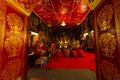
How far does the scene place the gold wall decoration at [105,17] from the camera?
55.5 inches

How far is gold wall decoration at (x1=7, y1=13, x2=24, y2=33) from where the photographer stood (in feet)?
5.47

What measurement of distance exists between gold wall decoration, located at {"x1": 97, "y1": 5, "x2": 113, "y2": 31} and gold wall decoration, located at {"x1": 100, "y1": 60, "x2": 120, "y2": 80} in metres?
0.56

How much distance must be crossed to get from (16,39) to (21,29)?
0.26m

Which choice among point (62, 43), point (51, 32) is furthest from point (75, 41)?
point (51, 32)

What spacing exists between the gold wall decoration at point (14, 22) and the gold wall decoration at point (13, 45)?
0.16 metres

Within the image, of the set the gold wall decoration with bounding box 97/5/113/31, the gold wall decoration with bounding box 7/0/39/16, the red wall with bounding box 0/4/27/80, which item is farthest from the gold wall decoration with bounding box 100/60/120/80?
the gold wall decoration with bounding box 7/0/39/16

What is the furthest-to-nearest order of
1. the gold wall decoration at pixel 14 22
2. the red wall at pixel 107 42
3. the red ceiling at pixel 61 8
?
the red ceiling at pixel 61 8, the gold wall decoration at pixel 14 22, the red wall at pixel 107 42

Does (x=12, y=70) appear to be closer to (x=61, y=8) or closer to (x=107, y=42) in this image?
(x=107, y=42)

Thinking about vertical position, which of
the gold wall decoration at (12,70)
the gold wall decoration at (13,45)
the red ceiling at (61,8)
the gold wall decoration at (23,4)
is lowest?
the gold wall decoration at (12,70)

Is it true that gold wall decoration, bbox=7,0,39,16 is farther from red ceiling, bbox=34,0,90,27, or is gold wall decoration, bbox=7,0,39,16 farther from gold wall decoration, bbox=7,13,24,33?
red ceiling, bbox=34,0,90,27

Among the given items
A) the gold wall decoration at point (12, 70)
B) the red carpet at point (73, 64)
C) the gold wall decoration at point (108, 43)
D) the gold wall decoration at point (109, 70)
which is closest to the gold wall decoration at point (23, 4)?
the gold wall decoration at point (12, 70)

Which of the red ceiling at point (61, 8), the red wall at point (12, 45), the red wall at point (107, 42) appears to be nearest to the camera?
the red wall at point (107, 42)

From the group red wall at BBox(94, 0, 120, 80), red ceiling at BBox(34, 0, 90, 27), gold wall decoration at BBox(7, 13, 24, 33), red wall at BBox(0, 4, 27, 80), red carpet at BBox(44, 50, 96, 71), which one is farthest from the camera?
red carpet at BBox(44, 50, 96, 71)

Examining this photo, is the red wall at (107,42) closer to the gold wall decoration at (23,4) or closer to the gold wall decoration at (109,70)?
the gold wall decoration at (109,70)
